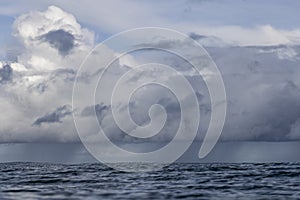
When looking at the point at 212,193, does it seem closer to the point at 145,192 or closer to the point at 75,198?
the point at 145,192

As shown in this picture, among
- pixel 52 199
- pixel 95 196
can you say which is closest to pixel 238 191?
pixel 95 196

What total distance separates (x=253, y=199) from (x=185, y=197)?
11888 mm

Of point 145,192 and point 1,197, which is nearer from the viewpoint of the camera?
point 1,197

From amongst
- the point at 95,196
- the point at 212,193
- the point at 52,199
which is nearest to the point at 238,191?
the point at 212,193

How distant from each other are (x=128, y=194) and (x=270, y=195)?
85.6 feet

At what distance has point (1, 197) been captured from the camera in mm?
96750

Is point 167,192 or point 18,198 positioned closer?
point 18,198

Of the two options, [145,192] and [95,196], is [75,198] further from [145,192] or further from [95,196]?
[145,192]

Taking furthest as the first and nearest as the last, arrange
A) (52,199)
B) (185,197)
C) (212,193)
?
(212,193), (185,197), (52,199)

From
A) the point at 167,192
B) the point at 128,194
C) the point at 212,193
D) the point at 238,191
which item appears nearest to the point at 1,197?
the point at 128,194

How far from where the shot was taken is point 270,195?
102 metres

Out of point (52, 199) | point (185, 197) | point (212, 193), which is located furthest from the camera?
point (212, 193)

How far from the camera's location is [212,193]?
105875 millimetres

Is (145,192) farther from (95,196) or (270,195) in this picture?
(270,195)
